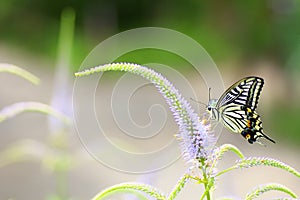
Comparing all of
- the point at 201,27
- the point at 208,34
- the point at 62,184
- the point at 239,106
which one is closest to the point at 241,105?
the point at 239,106

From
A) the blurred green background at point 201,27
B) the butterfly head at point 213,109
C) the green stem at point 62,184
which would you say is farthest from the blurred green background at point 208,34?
the butterfly head at point 213,109

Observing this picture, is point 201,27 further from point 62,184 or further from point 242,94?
point 242,94

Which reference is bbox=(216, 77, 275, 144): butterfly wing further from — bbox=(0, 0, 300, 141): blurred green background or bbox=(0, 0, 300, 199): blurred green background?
bbox=(0, 0, 300, 141): blurred green background

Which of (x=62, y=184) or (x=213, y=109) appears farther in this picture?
(x=62, y=184)

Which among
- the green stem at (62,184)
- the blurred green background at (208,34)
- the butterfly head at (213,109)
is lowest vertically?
the butterfly head at (213,109)

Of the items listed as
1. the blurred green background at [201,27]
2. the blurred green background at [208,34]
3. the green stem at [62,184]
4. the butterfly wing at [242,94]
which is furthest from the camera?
the blurred green background at [201,27]

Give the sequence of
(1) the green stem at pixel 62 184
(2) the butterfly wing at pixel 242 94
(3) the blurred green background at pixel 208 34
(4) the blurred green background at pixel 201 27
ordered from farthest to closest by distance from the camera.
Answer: (4) the blurred green background at pixel 201 27, (3) the blurred green background at pixel 208 34, (1) the green stem at pixel 62 184, (2) the butterfly wing at pixel 242 94

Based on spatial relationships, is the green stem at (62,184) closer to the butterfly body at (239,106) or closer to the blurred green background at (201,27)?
the butterfly body at (239,106)

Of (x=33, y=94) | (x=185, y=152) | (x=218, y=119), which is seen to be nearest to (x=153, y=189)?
(x=185, y=152)

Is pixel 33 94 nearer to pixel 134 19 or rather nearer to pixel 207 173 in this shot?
pixel 134 19
